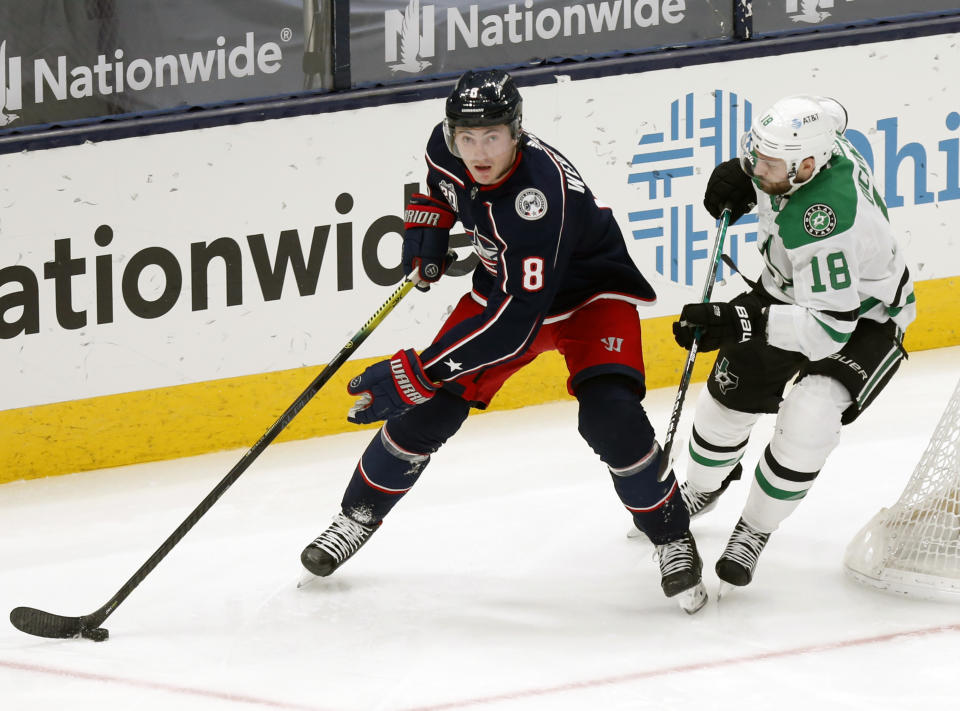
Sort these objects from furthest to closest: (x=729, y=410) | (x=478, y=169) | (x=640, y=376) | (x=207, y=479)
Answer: (x=207, y=479), (x=729, y=410), (x=640, y=376), (x=478, y=169)

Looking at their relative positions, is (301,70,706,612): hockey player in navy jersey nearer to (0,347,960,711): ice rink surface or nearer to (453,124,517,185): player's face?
(453,124,517,185): player's face

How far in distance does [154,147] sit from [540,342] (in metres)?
1.60

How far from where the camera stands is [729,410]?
315 centimetres

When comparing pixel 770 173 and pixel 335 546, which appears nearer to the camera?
pixel 770 173

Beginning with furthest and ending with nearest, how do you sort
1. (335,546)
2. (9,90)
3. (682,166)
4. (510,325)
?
(682,166) → (9,90) → (335,546) → (510,325)

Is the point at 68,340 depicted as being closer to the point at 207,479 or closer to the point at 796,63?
the point at 207,479

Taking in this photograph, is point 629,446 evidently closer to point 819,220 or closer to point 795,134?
point 819,220

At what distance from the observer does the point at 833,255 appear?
8.91 feet

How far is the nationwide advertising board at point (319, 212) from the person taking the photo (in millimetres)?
4070

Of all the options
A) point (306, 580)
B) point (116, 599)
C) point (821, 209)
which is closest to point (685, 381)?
point (821, 209)

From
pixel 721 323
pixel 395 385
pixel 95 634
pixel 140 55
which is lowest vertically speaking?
pixel 95 634

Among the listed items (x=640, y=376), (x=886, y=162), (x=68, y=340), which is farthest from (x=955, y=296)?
(x=68, y=340)

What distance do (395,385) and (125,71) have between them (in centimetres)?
182

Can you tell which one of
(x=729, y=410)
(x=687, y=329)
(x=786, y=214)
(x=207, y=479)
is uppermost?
(x=786, y=214)
